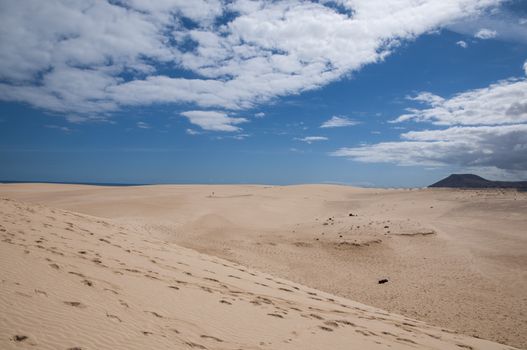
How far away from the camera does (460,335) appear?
7391 millimetres

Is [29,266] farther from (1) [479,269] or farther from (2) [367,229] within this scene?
(2) [367,229]

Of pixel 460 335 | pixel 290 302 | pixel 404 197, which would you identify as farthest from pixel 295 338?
pixel 404 197

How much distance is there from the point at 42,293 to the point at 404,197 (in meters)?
33.6

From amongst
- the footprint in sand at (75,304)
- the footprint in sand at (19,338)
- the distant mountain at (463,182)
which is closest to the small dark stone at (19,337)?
the footprint in sand at (19,338)

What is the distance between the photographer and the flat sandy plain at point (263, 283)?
4.53 m

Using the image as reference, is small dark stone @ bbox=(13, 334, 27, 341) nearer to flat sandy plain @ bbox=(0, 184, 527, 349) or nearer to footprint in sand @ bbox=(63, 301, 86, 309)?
flat sandy plain @ bbox=(0, 184, 527, 349)

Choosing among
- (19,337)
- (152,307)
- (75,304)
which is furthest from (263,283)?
(19,337)

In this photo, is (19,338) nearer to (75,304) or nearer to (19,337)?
(19,337)

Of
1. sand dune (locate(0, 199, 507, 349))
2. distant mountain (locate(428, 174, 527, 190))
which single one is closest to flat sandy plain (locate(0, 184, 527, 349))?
sand dune (locate(0, 199, 507, 349))

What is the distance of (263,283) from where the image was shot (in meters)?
9.14

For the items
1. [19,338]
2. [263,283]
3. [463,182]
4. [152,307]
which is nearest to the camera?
[19,338]

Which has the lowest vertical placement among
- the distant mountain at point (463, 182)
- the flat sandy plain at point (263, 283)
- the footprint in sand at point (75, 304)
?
the flat sandy plain at point (263, 283)

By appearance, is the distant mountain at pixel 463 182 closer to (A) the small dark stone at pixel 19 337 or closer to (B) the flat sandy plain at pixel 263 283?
(B) the flat sandy plain at pixel 263 283

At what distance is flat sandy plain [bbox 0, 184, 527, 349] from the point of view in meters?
4.53
